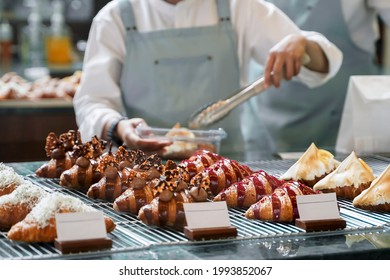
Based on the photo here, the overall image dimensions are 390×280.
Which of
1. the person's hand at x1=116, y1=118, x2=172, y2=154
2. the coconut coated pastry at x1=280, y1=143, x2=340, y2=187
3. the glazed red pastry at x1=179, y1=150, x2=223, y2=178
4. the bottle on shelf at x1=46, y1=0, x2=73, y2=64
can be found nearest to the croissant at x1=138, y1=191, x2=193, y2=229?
the glazed red pastry at x1=179, y1=150, x2=223, y2=178

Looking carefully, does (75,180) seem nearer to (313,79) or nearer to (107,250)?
(107,250)

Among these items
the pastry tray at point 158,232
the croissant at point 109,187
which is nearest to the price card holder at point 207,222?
the pastry tray at point 158,232

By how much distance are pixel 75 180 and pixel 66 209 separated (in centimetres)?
51

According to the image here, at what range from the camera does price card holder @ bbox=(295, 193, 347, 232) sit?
5.74 ft

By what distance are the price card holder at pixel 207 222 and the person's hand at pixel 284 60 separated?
123 cm

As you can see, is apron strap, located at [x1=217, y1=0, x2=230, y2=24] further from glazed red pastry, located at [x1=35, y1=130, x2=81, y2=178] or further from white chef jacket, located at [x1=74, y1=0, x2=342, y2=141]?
glazed red pastry, located at [x1=35, y1=130, x2=81, y2=178]

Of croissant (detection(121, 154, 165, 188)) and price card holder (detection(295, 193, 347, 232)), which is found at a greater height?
croissant (detection(121, 154, 165, 188))

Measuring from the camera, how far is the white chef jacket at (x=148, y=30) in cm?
325

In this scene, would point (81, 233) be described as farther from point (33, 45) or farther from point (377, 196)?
point (33, 45)

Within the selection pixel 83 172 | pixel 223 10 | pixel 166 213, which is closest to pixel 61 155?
pixel 83 172

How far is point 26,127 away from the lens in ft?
14.6

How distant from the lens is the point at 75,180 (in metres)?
2.18

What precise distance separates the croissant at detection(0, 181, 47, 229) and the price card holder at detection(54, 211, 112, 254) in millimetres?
211
